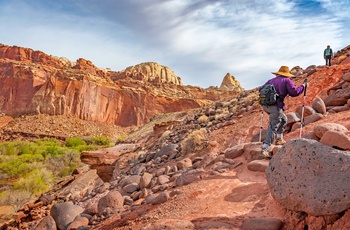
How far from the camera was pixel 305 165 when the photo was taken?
4078mm

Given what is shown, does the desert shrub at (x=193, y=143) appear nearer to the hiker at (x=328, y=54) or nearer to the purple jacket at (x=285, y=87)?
the purple jacket at (x=285, y=87)

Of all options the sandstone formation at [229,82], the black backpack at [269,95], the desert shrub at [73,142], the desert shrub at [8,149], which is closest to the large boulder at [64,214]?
the black backpack at [269,95]

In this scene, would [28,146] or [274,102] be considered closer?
[274,102]

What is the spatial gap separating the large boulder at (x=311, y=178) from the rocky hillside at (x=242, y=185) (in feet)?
0.04

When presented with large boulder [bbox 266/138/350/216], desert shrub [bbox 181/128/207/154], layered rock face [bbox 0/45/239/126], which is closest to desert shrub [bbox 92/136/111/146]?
layered rock face [bbox 0/45/239/126]

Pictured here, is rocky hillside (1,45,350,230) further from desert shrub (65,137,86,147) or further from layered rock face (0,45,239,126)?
layered rock face (0,45,239,126)

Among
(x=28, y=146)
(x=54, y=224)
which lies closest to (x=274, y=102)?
(x=54, y=224)

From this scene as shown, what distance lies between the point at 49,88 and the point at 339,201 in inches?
2678

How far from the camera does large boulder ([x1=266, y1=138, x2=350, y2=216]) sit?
3.65 metres

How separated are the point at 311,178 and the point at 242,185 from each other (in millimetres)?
1992

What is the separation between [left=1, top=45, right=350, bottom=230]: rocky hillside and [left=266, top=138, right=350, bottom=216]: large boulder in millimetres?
11

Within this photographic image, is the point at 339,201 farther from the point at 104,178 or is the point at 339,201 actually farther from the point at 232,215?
the point at 104,178

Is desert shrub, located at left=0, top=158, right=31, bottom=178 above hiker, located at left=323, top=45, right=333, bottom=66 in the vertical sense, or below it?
below

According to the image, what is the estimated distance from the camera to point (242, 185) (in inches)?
230
